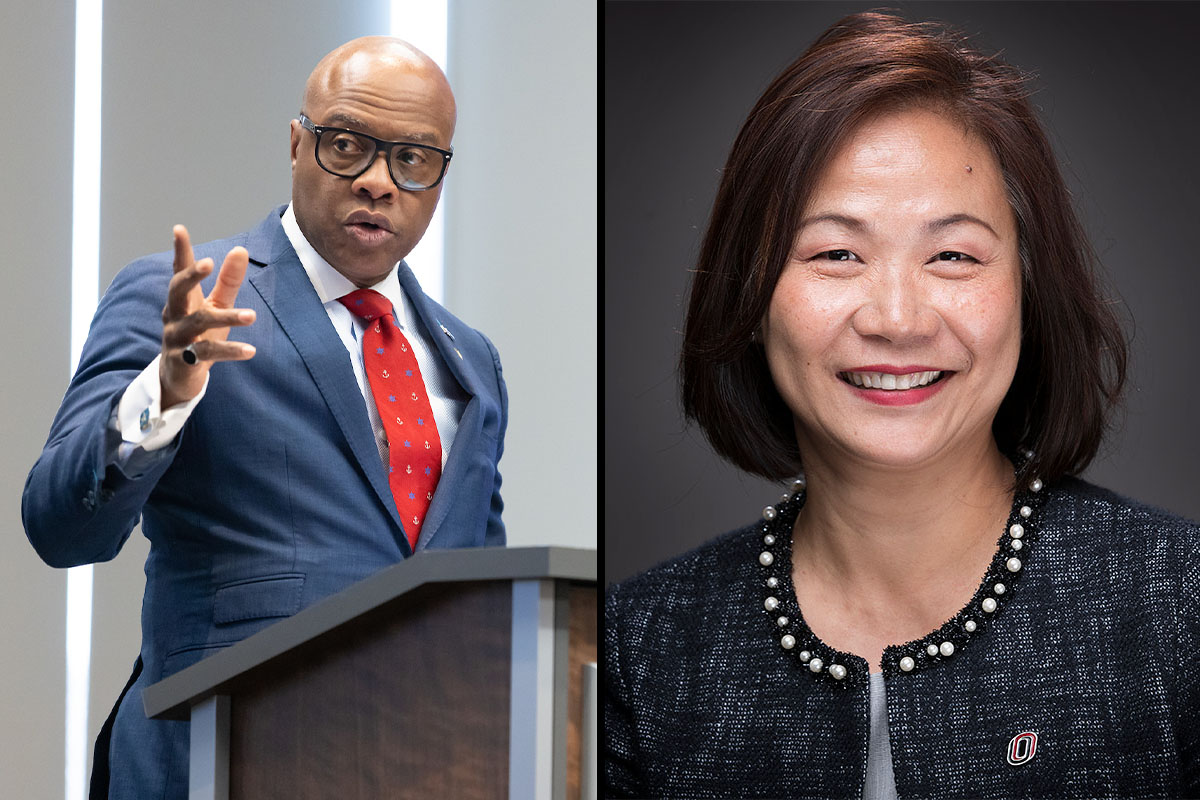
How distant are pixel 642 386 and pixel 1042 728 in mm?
634

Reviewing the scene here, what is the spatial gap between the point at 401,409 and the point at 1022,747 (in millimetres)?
945

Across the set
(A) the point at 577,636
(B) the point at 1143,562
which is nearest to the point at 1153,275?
(B) the point at 1143,562

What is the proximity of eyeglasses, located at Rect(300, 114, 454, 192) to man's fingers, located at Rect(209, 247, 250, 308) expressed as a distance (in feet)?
1.49

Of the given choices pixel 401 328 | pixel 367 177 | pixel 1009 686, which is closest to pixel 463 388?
pixel 401 328

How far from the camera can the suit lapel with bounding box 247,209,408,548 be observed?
1782 mm

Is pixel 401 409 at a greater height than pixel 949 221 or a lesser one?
lesser

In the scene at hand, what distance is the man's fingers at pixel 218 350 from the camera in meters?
1.46

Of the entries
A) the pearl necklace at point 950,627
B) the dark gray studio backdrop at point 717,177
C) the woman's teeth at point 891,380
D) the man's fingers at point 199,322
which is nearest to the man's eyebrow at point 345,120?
the dark gray studio backdrop at point 717,177

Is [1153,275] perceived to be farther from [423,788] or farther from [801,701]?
[423,788]

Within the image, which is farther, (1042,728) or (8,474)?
(8,474)

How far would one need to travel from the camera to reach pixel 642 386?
→ 1658 mm

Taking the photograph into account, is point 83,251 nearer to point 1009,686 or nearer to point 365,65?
point 365,65

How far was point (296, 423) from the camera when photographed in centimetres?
179

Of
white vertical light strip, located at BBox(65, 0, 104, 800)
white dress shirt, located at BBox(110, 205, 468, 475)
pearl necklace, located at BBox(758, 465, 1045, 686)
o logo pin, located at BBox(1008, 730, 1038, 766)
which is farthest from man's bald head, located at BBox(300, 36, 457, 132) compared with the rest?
o logo pin, located at BBox(1008, 730, 1038, 766)
